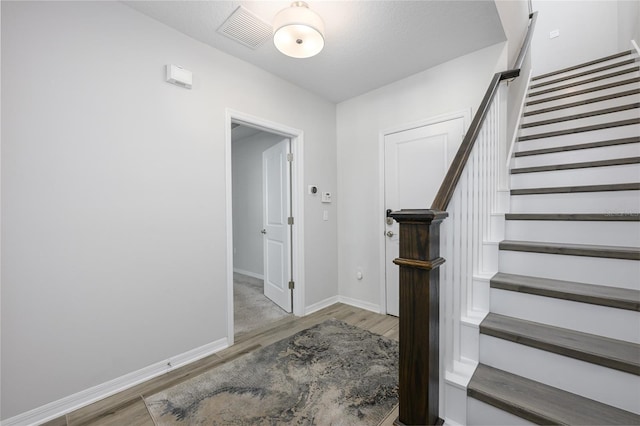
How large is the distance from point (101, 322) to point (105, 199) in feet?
2.63

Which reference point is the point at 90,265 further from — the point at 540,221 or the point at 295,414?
the point at 540,221

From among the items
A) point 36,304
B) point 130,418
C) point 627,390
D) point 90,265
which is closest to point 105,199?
point 90,265

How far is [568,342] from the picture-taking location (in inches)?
45.7

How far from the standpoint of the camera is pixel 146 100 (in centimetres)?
192

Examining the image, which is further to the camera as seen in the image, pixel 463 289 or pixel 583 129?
pixel 583 129

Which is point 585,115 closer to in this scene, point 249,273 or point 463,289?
point 463,289


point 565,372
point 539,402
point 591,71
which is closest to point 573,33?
point 591,71

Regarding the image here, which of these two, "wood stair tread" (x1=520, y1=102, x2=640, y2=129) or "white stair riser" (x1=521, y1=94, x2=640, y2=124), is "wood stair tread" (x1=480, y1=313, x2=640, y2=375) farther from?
"white stair riser" (x1=521, y1=94, x2=640, y2=124)

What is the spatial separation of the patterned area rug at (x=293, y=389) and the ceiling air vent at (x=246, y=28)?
2.59 metres

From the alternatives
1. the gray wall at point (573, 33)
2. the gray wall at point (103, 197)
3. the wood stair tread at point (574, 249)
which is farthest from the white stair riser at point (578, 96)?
the gray wall at point (103, 197)

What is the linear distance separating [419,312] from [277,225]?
252cm

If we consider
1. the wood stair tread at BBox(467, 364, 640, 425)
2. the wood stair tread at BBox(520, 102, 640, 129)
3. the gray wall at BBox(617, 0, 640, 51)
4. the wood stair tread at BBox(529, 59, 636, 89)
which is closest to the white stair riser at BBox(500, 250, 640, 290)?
the wood stair tread at BBox(467, 364, 640, 425)

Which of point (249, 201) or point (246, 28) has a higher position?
point (246, 28)

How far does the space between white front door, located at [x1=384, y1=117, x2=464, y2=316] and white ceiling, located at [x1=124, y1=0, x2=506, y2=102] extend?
2.15ft
